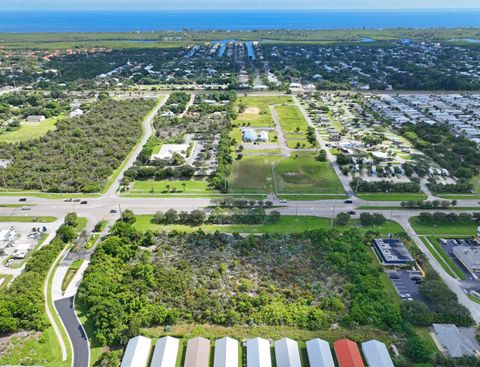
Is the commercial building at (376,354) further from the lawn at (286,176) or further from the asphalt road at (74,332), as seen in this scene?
the lawn at (286,176)

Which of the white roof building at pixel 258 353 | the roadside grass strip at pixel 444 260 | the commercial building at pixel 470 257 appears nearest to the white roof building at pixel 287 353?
the white roof building at pixel 258 353

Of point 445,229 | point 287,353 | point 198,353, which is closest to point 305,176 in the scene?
point 445,229

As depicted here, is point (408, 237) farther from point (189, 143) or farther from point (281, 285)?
point (189, 143)

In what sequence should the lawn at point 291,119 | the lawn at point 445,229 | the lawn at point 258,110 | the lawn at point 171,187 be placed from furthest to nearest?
1. the lawn at point 258,110
2. the lawn at point 291,119
3. the lawn at point 171,187
4. the lawn at point 445,229

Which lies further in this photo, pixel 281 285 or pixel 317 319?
pixel 281 285

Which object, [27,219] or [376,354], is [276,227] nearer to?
[376,354]

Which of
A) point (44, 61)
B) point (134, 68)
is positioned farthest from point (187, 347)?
point (44, 61)

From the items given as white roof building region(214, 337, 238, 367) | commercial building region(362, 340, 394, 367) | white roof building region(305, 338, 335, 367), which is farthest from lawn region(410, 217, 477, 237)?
white roof building region(214, 337, 238, 367)
